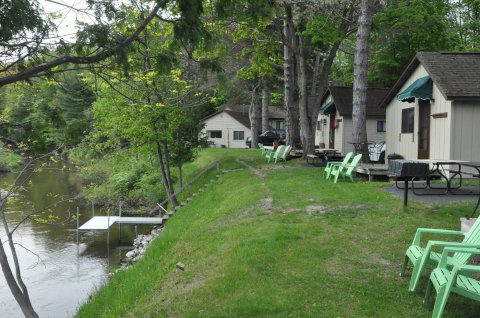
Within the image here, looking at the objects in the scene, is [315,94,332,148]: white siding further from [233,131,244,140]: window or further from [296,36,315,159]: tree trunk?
[233,131,244,140]: window

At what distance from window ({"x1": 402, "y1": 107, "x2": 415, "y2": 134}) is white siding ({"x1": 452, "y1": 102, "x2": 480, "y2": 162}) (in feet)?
9.99

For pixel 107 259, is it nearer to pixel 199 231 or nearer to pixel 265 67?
pixel 199 231

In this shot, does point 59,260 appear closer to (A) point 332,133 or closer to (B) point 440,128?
(B) point 440,128

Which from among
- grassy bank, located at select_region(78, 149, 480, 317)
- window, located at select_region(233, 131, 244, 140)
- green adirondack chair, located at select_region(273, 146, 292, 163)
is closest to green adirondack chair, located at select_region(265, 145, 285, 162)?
green adirondack chair, located at select_region(273, 146, 292, 163)

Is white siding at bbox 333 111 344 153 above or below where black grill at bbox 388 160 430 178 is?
above

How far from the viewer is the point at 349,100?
26.1 metres

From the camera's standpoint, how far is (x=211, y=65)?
20.7ft

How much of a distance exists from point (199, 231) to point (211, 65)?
17.6 feet

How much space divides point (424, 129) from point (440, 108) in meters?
1.49

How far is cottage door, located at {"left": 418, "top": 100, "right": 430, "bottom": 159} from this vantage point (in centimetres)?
1576

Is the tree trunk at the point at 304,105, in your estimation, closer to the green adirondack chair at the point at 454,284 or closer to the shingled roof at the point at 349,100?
the shingled roof at the point at 349,100

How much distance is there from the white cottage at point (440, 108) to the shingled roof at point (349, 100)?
7.16m

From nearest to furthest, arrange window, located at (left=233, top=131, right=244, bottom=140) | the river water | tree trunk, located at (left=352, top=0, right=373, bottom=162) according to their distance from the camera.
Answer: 1. the river water
2. tree trunk, located at (left=352, top=0, right=373, bottom=162)
3. window, located at (left=233, top=131, right=244, bottom=140)

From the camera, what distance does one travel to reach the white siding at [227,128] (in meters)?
54.5
